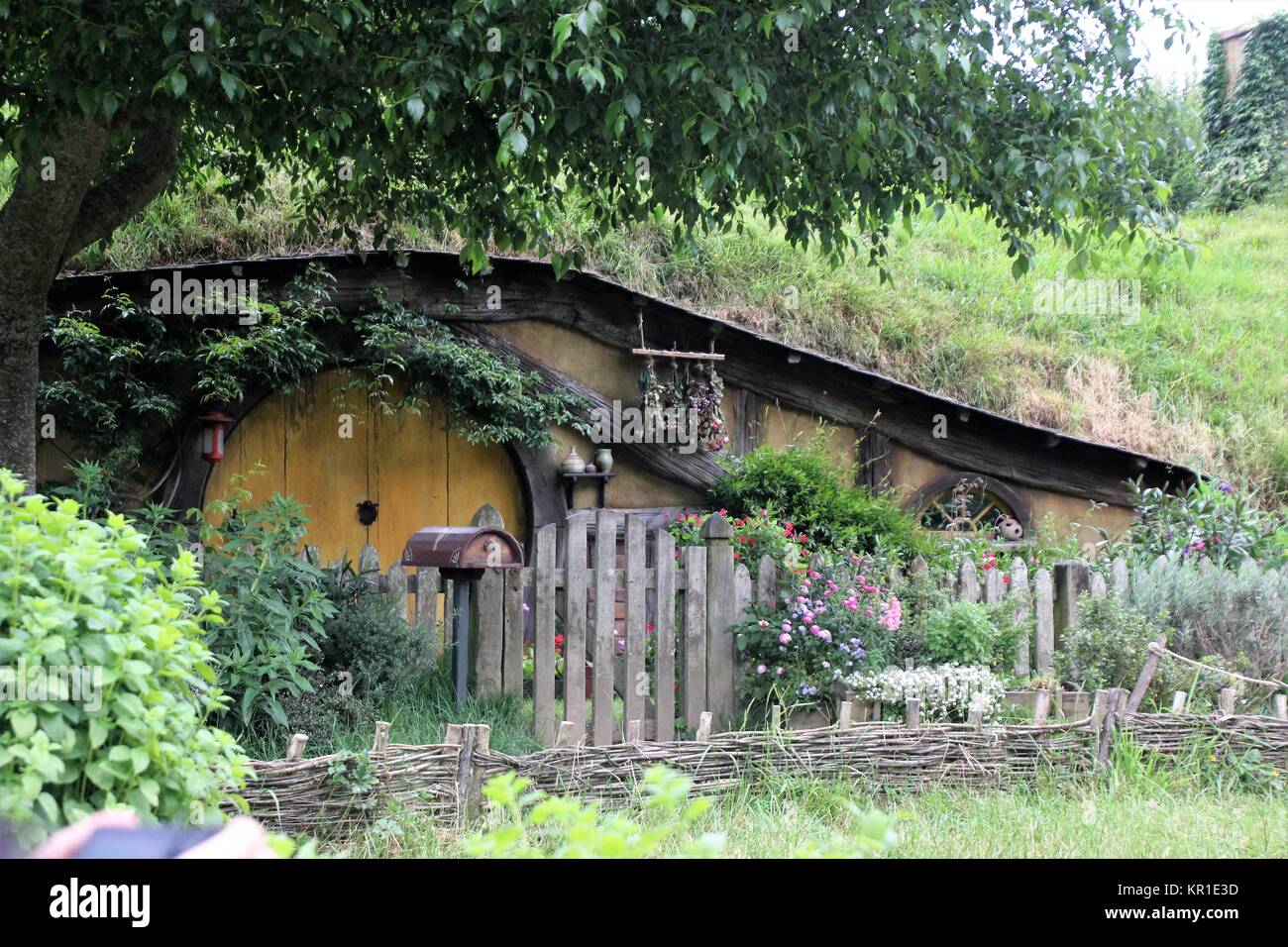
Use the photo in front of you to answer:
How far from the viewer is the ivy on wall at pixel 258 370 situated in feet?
25.6

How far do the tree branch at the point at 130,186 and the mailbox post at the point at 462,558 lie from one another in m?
2.61

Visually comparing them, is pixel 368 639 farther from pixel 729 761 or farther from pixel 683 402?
pixel 683 402

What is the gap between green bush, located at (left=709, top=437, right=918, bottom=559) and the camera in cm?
836

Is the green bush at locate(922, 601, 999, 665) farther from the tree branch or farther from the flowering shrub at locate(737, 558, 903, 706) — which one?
the tree branch

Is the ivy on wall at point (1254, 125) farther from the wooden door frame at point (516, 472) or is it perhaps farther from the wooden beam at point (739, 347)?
the wooden door frame at point (516, 472)

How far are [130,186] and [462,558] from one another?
298cm

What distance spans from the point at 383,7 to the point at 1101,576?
18.1 feet

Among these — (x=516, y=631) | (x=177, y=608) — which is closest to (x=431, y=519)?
(x=516, y=631)

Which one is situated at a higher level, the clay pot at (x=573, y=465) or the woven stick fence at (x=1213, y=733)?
the clay pot at (x=573, y=465)

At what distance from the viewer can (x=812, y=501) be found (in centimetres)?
860

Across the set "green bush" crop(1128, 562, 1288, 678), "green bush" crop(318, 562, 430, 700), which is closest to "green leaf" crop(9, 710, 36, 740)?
"green bush" crop(318, 562, 430, 700)

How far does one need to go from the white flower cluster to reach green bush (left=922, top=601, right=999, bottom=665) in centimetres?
17

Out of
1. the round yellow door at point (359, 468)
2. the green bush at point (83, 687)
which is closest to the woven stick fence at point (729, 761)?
the green bush at point (83, 687)

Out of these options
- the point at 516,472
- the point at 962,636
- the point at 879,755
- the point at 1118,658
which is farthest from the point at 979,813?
the point at 516,472
